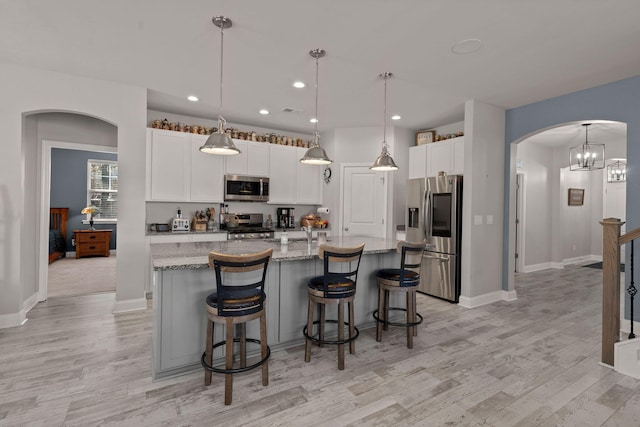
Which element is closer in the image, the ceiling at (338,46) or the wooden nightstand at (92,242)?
the ceiling at (338,46)

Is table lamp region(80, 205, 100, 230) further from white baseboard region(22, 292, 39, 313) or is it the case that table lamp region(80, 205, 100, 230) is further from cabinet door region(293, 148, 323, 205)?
cabinet door region(293, 148, 323, 205)

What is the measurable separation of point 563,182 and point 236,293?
27.1 feet

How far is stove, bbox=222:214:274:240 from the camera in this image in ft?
16.5

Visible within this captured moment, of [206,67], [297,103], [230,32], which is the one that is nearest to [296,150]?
[297,103]

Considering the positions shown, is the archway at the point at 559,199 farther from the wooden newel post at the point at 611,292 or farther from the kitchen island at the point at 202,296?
the kitchen island at the point at 202,296

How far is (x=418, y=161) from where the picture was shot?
18.1 ft

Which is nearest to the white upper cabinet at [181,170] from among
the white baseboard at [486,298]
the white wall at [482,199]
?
the white wall at [482,199]

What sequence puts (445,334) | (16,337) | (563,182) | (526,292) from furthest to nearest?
(563,182)
(526,292)
(445,334)
(16,337)

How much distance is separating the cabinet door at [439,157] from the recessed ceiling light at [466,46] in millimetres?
2056

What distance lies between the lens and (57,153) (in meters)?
7.90

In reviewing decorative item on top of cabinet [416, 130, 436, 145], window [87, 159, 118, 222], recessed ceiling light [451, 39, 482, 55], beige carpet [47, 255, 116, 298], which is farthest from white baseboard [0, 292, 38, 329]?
decorative item on top of cabinet [416, 130, 436, 145]

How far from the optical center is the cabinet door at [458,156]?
467cm

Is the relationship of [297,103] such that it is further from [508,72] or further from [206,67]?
[508,72]

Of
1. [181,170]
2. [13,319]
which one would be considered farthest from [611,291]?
[13,319]
